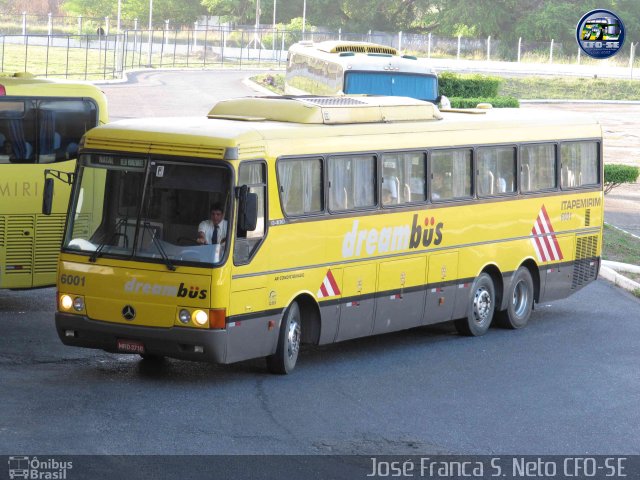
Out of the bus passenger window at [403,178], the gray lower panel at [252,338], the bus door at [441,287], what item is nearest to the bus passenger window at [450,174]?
the bus passenger window at [403,178]

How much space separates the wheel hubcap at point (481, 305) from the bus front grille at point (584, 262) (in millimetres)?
2337

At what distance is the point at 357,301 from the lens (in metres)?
15.4

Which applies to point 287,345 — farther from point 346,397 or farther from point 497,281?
point 497,281

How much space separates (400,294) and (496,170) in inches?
112

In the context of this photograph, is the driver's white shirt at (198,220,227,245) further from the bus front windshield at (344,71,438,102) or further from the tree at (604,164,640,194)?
the tree at (604,164,640,194)

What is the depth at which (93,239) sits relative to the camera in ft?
44.8

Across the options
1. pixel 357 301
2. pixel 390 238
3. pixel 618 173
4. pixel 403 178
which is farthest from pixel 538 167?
pixel 618 173

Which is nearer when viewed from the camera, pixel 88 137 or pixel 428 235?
pixel 88 137

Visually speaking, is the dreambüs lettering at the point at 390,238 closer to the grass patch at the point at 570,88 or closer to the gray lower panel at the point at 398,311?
the gray lower panel at the point at 398,311

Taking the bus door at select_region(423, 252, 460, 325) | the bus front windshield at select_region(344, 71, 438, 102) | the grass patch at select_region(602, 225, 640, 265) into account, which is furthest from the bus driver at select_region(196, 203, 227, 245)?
the bus front windshield at select_region(344, 71, 438, 102)

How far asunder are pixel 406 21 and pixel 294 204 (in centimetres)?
9495

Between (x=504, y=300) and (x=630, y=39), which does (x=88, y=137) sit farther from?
(x=630, y=39)

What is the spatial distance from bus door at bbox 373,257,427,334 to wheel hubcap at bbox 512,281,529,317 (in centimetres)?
245

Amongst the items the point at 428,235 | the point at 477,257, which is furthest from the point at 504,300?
the point at 428,235
